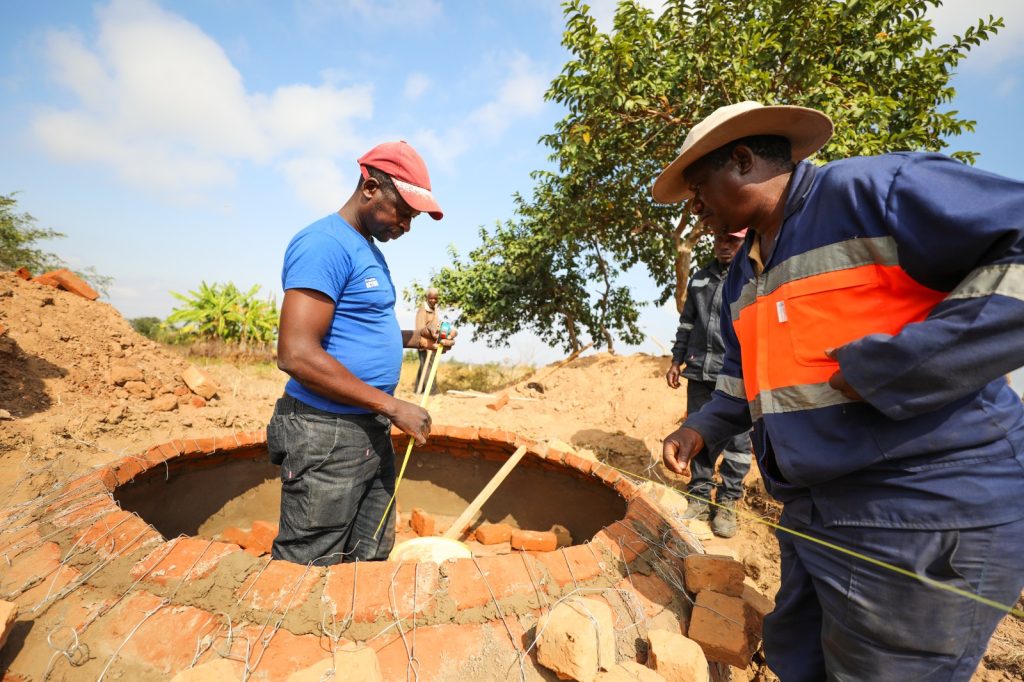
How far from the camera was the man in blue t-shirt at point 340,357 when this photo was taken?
1.78m

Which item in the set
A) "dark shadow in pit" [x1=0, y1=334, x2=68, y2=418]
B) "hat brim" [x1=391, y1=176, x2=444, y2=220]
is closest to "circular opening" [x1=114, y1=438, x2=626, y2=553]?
"hat brim" [x1=391, y1=176, x2=444, y2=220]

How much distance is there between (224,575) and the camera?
59.3 inches

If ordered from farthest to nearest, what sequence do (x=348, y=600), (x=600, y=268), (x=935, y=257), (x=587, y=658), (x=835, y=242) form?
(x=600, y=268), (x=348, y=600), (x=587, y=658), (x=835, y=242), (x=935, y=257)

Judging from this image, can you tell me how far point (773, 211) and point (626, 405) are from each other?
5355mm

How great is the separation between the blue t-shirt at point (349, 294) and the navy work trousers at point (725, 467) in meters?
2.61

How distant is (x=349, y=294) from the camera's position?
76.8 inches

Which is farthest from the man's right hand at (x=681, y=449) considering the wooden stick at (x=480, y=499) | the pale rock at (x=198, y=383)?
the pale rock at (x=198, y=383)

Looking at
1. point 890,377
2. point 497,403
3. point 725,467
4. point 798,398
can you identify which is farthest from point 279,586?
point 497,403

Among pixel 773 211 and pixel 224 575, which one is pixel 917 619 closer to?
pixel 773 211

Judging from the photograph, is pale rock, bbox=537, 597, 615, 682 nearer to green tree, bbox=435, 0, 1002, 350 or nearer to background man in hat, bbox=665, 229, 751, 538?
background man in hat, bbox=665, 229, 751, 538

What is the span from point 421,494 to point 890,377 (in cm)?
353

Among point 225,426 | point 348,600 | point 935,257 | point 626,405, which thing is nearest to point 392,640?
point 348,600

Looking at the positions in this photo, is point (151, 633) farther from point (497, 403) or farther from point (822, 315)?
point (497, 403)

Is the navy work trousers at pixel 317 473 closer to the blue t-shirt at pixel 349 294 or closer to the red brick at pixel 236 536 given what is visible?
the blue t-shirt at pixel 349 294
